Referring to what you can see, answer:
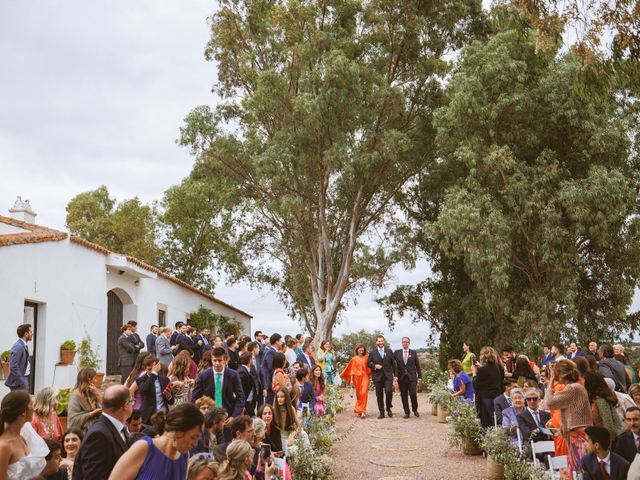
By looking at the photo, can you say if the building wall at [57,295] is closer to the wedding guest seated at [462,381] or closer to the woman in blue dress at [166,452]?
the wedding guest seated at [462,381]

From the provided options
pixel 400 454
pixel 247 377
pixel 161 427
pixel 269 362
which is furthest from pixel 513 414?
pixel 161 427

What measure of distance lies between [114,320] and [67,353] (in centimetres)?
408

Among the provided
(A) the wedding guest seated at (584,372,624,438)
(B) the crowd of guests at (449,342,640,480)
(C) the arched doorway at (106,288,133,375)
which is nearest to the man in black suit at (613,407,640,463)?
(B) the crowd of guests at (449,342,640,480)

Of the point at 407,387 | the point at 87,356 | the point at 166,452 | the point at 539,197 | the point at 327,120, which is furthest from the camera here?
the point at 327,120

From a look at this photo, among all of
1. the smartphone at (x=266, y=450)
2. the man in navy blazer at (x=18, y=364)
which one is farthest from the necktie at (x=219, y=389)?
the man in navy blazer at (x=18, y=364)

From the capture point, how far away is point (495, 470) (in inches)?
404

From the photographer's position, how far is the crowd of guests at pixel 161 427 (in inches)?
160

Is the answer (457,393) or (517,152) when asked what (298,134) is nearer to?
(517,152)

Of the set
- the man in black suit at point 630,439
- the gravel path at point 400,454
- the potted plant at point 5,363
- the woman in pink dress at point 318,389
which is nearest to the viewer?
the man in black suit at point 630,439

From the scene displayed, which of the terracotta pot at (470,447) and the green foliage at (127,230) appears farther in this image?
the green foliage at (127,230)

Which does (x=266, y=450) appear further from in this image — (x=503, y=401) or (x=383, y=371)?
(x=383, y=371)

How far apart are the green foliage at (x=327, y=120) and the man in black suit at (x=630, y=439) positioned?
19054 mm

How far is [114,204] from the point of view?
41.3m

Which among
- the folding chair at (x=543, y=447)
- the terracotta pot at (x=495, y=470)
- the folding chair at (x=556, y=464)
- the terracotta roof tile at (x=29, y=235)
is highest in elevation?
the terracotta roof tile at (x=29, y=235)
